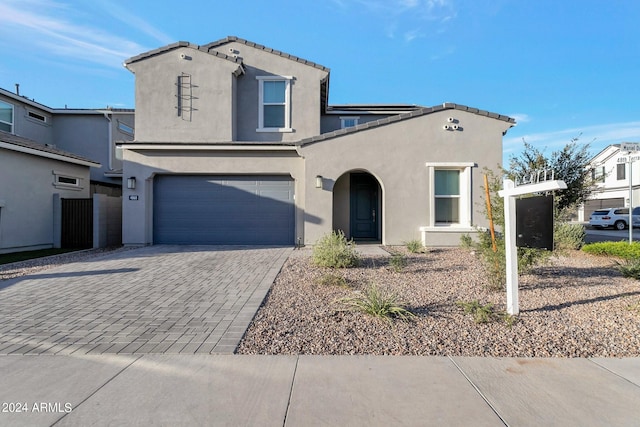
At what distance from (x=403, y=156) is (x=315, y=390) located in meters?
9.70

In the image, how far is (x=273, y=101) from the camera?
13633mm

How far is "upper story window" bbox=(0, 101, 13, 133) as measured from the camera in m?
16.3

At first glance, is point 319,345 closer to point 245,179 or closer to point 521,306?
point 521,306

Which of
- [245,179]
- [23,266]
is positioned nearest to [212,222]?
[245,179]

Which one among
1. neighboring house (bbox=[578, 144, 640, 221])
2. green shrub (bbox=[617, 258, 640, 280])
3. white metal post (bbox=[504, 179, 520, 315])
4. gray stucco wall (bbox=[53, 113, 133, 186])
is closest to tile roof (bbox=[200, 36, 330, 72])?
gray stucco wall (bbox=[53, 113, 133, 186])

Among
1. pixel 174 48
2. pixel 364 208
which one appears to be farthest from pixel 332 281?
pixel 174 48

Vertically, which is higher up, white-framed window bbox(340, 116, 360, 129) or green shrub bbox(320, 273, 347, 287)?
white-framed window bbox(340, 116, 360, 129)

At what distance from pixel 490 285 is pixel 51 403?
6338mm

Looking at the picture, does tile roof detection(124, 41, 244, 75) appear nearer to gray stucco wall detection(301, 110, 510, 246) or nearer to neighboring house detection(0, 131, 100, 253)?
neighboring house detection(0, 131, 100, 253)

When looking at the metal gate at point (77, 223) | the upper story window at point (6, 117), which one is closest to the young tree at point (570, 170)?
the metal gate at point (77, 223)

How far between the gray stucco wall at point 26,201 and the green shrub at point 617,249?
727 inches

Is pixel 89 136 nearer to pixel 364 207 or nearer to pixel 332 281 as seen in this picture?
pixel 364 207

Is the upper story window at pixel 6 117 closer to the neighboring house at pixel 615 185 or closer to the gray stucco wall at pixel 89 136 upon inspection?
the gray stucco wall at pixel 89 136

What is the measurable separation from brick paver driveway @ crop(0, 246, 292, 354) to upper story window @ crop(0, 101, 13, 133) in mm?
12532
